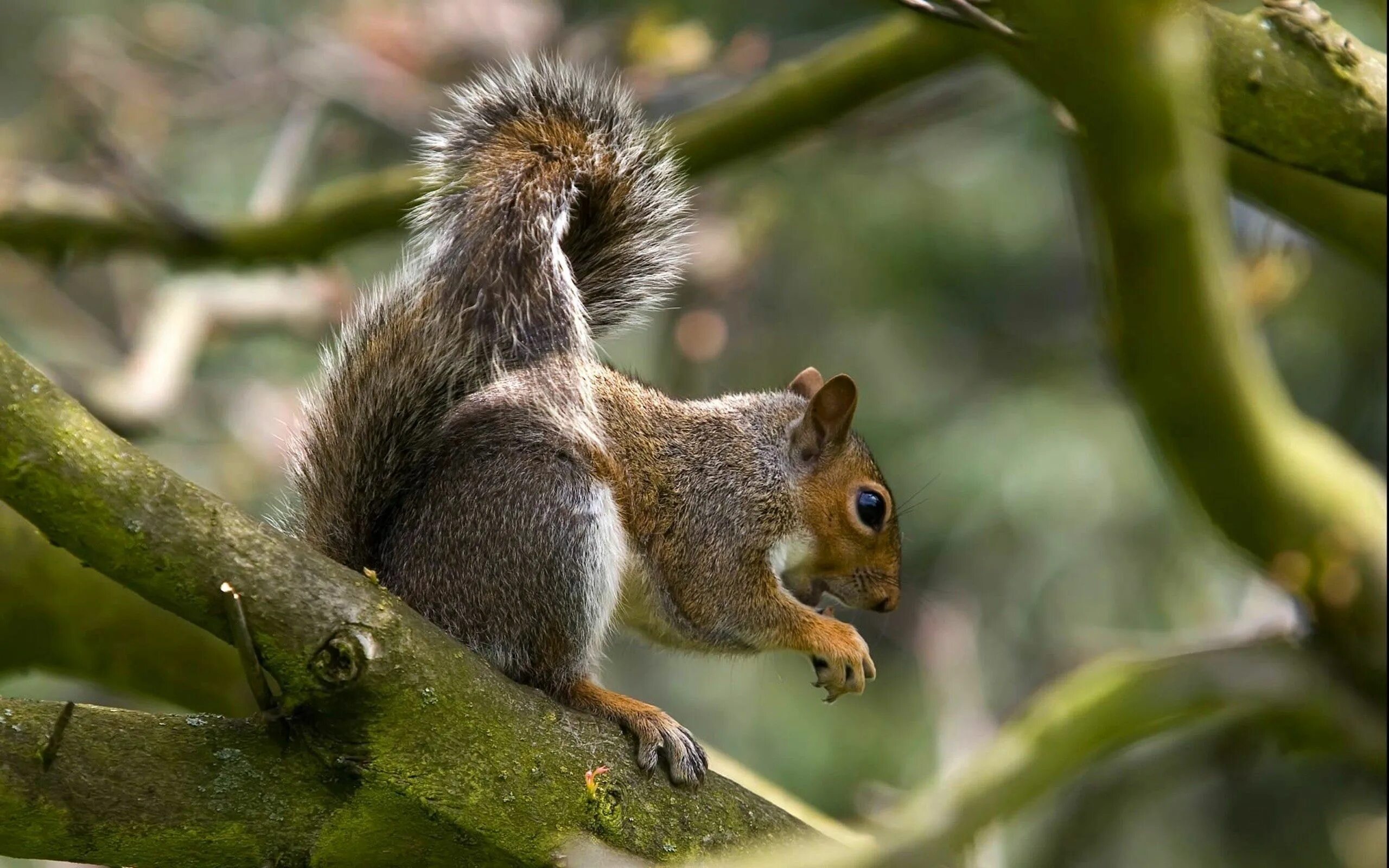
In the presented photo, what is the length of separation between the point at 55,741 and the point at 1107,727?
150cm

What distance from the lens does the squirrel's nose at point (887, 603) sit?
9.16 ft

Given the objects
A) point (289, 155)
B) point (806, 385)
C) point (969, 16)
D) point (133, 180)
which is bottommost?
point (806, 385)

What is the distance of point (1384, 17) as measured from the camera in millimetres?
2424

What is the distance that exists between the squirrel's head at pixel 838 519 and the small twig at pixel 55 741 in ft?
4.96

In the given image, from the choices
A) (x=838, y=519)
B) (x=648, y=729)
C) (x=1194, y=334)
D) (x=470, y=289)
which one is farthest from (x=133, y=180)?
(x=1194, y=334)

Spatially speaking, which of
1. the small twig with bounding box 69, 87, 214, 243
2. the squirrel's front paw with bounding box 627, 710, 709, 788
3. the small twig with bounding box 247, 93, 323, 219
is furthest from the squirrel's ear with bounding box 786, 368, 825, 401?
the small twig with bounding box 247, 93, 323, 219

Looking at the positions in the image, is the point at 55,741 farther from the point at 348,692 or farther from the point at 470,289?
the point at 470,289

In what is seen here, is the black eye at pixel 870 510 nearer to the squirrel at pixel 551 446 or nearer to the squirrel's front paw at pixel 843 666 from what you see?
the squirrel at pixel 551 446

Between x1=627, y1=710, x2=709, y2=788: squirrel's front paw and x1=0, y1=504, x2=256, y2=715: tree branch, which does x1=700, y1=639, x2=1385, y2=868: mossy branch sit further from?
x1=0, y1=504, x2=256, y2=715: tree branch

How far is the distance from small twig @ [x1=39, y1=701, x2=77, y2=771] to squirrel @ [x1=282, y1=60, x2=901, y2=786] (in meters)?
0.72

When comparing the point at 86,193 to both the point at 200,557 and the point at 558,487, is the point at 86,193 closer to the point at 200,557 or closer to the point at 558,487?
the point at 558,487

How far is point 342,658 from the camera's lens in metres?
1.60

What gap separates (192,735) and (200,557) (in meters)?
0.26

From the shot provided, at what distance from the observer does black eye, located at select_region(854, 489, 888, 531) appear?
111 inches
